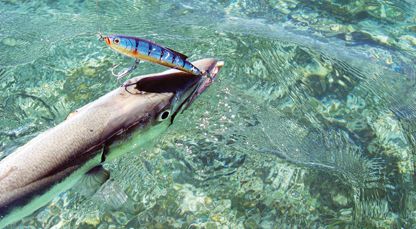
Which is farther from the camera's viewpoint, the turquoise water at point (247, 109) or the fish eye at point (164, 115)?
the turquoise water at point (247, 109)

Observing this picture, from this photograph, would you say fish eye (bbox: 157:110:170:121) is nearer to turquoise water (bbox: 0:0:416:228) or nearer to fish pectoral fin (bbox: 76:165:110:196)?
fish pectoral fin (bbox: 76:165:110:196)

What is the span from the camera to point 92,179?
279 cm

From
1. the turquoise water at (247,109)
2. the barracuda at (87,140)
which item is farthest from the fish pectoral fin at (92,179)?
the turquoise water at (247,109)

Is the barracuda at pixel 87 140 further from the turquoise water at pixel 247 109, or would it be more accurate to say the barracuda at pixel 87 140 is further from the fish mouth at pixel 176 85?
the turquoise water at pixel 247 109

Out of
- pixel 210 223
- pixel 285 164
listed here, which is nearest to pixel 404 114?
pixel 285 164

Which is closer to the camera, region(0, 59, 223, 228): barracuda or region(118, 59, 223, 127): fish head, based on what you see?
region(0, 59, 223, 228): barracuda

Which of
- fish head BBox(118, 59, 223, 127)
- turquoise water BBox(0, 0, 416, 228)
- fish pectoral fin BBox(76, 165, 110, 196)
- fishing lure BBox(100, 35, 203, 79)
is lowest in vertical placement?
turquoise water BBox(0, 0, 416, 228)

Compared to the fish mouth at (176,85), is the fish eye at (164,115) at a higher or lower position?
lower

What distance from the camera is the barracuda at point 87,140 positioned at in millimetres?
2494

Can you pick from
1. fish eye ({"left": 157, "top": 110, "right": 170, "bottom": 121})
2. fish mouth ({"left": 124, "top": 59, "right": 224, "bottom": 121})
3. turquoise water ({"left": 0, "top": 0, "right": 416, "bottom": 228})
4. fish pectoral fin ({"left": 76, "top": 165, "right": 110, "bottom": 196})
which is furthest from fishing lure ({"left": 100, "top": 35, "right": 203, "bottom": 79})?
turquoise water ({"left": 0, "top": 0, "right": 416, "bottom": 228})

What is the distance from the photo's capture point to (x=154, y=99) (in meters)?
2.78

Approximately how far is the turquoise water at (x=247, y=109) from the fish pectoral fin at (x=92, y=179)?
0.38m

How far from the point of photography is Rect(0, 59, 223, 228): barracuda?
8.18 ft

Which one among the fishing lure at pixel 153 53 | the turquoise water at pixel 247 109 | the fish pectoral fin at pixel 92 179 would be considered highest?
the fishing lure at pixel 153 53
